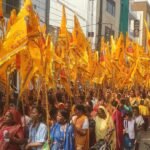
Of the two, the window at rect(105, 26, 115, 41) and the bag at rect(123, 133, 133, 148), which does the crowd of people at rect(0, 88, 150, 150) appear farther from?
the window at rect(105, 26, 115, 41)

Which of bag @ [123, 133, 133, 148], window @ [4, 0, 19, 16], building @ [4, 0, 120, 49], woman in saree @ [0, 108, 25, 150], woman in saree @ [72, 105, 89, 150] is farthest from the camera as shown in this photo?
building @ [4, 0, 120, 49]

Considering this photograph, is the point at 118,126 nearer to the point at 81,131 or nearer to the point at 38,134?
the point at 81,131

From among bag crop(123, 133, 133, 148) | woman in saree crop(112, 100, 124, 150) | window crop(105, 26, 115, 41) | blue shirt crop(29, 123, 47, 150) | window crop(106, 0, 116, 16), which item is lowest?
bag crop(123, 133, 133, 148)

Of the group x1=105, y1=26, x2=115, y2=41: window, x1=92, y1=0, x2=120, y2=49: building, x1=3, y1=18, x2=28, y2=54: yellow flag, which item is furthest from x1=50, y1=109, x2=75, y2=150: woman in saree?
x1=105, y1=26, x2=115, y2=41: window

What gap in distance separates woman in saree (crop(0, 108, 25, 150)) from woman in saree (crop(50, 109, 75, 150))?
90 cm

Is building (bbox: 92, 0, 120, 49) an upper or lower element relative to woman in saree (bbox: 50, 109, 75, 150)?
upper

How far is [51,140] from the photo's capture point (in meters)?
7.52

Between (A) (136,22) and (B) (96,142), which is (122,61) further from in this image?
(A) (136,22)

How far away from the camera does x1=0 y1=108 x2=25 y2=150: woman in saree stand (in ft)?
21.7

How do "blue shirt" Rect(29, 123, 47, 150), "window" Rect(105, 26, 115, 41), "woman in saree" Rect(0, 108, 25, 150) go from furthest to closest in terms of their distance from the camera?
1. "window" Rect(105, 26, 115, 41)
2. "blue shirt" Rect(29, 123, 47, 150)
3. "woman in saree" Rect(0, 108, 25, 150)

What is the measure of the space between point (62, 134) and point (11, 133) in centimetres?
114

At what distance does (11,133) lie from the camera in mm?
6641

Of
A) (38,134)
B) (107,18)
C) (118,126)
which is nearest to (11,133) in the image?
(38,134)

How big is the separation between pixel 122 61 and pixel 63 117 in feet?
48.0
